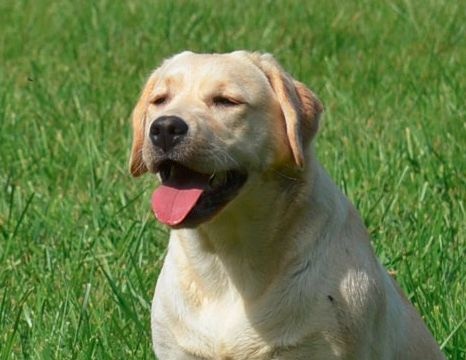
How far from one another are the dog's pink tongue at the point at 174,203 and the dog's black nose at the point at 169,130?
133 mm

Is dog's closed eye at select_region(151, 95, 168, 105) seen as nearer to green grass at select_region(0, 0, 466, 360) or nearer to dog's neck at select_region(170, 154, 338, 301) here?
dog's neck at select_region(170, 154, 338, 301)

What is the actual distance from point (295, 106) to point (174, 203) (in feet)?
1.51

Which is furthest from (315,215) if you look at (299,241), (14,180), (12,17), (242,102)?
(12,17)

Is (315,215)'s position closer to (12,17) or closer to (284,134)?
(284,134)

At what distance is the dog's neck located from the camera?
445cm

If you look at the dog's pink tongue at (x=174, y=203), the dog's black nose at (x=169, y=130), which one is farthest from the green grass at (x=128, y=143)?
the dog's black nose at (x=169, y=130)

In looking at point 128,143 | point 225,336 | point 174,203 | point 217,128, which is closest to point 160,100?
point 217,128

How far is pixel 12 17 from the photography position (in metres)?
10.5

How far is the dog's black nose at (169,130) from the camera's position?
4219 mm

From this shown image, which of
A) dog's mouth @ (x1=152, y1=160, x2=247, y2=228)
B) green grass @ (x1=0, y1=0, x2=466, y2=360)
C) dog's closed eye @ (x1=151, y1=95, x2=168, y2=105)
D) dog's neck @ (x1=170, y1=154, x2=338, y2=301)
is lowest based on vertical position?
green grass @ (x1=0, y1=0, x2=466, y2=360)

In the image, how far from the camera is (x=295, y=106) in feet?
14.5

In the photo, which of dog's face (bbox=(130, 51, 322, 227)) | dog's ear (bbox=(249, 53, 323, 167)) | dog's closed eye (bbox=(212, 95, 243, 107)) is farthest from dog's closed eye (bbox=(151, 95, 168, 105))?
dog's ear (bbox=(249, 53, 323, 167))

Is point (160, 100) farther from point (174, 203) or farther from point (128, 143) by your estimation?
point (128, 143)

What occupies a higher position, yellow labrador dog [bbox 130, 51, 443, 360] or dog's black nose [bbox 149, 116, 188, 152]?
dog's black nose [bbox 149, 116, 188, 152]
